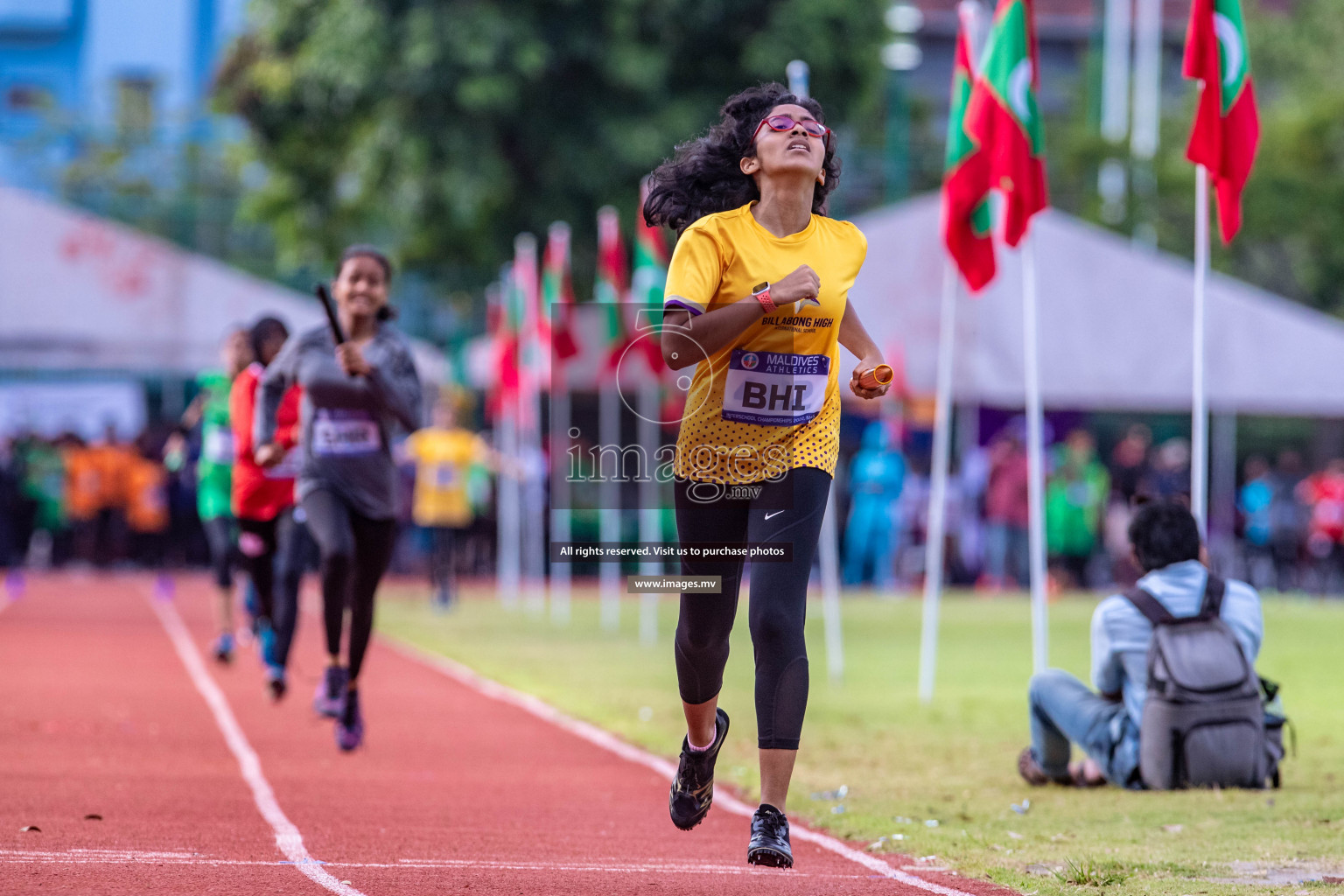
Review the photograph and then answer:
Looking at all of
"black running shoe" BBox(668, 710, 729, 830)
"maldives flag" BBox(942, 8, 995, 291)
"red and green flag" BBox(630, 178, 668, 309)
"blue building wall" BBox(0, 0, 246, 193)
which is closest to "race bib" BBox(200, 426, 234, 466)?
"red and green flag" BBox(630, 178, 668, 309)

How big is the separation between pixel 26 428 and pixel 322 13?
8.62 meters

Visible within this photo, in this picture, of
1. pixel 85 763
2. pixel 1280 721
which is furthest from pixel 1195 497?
pixel 85 763

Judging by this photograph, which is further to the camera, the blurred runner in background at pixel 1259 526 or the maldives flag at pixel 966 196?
the blurred runner in background at pixel 1259 526

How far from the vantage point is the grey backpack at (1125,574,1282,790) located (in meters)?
8.19

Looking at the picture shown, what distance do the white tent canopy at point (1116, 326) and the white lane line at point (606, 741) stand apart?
11.4 meters

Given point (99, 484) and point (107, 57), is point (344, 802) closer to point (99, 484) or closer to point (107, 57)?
point (99, 484)

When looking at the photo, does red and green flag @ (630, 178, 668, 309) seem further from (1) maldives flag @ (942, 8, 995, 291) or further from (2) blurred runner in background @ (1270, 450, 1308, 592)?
(2) blurred runner in background @ (1270, 450, 1308, 592)

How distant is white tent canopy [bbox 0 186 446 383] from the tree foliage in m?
3.52

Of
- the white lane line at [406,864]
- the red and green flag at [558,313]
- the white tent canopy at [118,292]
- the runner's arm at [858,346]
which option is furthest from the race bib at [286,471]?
the white tent canopy at [118,292]

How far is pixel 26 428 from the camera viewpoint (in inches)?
1147

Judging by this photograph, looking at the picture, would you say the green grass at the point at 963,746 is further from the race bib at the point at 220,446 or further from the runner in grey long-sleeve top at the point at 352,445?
the race bib at the point at 220,446

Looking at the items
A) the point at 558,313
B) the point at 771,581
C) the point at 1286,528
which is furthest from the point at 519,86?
the point at 771,581

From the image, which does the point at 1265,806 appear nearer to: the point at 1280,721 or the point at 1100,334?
the point at 1280,721

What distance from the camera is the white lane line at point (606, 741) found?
6676 millimetres
